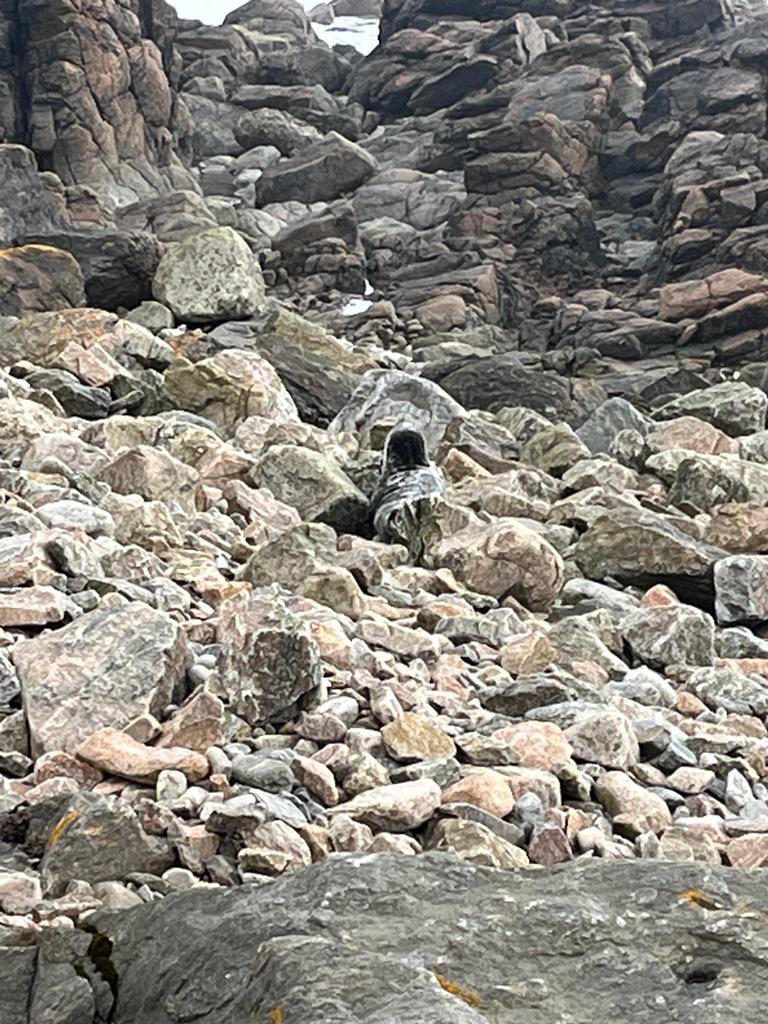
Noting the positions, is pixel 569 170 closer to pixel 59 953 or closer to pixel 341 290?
pixel 341 290

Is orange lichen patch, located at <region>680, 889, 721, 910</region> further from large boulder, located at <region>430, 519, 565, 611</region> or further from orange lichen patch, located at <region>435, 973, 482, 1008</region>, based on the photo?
large boulder, located at <region>430, 519, 565, 611</region>

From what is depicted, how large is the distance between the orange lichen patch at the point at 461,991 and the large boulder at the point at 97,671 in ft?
10.2

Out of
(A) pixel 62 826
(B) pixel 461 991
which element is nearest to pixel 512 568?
(A) pixel 62 826

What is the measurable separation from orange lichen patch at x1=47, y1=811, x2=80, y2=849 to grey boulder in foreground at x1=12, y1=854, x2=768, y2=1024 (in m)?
0.92

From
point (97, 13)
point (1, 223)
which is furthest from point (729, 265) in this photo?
point (97, 13)

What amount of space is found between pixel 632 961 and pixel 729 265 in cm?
4343

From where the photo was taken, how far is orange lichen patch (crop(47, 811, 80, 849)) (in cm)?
444

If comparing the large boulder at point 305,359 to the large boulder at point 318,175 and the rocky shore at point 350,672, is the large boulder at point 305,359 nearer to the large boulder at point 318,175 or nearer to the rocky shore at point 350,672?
the rocky shore at point 350,672

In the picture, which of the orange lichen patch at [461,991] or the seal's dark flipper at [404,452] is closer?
A: the orange lichen patch at [461,991]

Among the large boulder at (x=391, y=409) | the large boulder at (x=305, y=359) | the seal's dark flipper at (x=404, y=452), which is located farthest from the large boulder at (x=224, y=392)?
the seal's dark flipper at (x=404, y=452)

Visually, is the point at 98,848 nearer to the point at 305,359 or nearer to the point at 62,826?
the point at 62,826

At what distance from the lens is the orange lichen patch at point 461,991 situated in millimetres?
2752

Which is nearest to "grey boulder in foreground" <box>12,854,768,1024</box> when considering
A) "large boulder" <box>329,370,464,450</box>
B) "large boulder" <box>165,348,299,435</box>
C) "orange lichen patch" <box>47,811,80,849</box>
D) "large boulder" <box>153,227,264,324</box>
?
"orange lichen patch" <box>47,811,80,849</box>

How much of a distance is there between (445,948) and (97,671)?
338 centimetres
